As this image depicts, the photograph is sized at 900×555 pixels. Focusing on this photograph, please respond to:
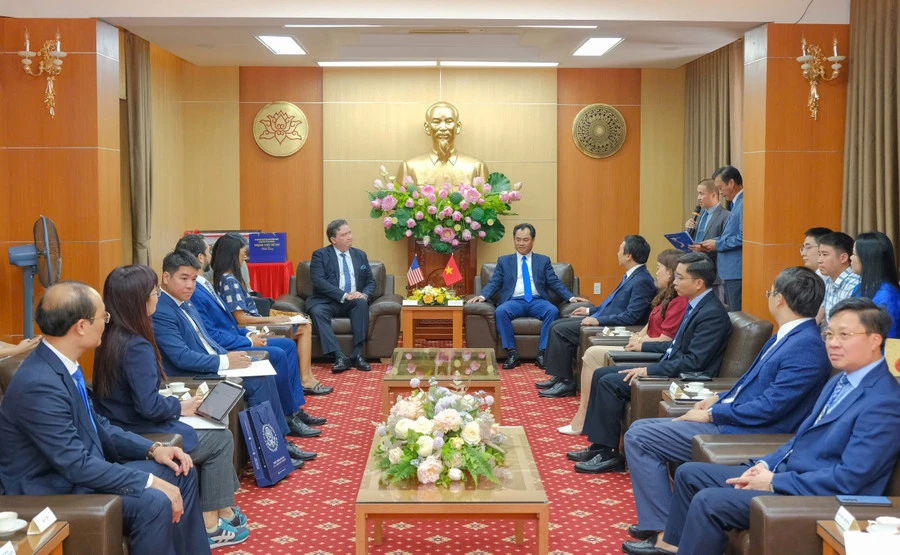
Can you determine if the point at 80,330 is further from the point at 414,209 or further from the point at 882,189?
the point at 414,209

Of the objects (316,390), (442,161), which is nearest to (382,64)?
(442,161)

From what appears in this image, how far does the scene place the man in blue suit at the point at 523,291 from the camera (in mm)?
8828

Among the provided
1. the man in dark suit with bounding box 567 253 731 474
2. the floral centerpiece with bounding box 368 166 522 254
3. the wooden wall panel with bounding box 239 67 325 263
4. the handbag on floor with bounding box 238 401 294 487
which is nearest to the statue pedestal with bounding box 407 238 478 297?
the floral centerpiece with bounding box 368 166 522 254

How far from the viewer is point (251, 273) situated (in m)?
10.3

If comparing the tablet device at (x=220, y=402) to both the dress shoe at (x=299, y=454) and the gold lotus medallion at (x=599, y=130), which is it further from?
the gold lotus medallion at (x=599, y=130)

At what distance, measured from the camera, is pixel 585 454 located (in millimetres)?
5898

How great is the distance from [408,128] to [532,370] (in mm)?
3677

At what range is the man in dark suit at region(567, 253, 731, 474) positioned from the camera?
5.55 meters

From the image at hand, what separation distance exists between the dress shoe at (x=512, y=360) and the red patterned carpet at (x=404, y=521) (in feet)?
5.61

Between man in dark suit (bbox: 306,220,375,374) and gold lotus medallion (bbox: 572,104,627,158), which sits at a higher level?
gold lotus medallion (bbox: 572,104,627,158)

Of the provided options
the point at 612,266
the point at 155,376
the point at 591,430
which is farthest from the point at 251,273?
the point at 155,376

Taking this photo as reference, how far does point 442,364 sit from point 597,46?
4040mm

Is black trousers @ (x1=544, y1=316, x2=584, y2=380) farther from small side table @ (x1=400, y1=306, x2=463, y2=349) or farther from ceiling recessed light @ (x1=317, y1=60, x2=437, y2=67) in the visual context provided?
ceiling recessed light @ (x1=317, y1=60, x2=437, y2=67)

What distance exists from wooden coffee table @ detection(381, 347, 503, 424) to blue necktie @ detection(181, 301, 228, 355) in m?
0.97
